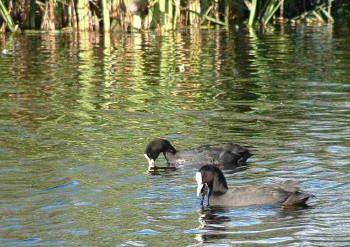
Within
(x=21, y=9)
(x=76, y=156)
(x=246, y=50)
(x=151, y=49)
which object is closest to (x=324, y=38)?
(x=246, y=50)

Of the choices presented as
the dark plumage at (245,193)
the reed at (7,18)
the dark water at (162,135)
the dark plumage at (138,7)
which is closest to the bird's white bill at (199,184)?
the dark plumage at (245,193)

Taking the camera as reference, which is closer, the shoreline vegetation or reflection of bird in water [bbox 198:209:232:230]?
reflection of bird in water [bbox 198:209:232:230]

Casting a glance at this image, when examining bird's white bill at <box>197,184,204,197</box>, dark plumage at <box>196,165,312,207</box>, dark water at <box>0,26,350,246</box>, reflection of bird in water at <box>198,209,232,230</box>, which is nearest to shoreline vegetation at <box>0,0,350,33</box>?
dark water at <box>0,26,350,246</box>

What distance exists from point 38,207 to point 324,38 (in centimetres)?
1914

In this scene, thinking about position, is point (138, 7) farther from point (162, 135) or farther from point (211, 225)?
point (211, 225)

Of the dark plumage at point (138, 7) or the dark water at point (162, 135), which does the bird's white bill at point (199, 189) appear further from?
the dark plumage at point (138, 7)

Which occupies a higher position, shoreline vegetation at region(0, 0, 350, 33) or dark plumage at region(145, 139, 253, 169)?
shoreline vegetation at region(0, 0, 350, 33)

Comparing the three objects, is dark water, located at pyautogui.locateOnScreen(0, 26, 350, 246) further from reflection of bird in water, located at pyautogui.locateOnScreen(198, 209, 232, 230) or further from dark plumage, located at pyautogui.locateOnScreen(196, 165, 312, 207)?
dark plumage, located at pyautogui.locateOnScreen(196, 165, 312, 207)

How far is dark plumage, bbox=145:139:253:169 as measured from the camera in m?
11.9

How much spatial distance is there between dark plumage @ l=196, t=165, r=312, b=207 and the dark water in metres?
0.12

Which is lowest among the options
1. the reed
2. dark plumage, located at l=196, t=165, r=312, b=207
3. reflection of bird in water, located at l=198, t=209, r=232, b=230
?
reflection of bird in water, located at l=198, t=209, r=232, b=230

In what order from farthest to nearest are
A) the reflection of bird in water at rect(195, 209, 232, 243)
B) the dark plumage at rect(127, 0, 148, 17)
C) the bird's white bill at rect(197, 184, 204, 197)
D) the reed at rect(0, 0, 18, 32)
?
the dark plumage at rect(127, 0, 148, 17), the reed at rect(0, 0, 18, 32), the bird's white bill at rect(197, 184, 204, 197), the reflection of bird in water at rect(195, 209, 232, 243)

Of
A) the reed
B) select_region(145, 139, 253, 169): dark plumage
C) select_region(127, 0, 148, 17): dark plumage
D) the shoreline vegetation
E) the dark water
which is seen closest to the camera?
the dark water

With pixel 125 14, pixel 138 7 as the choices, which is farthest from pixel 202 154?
pixel 125 14
